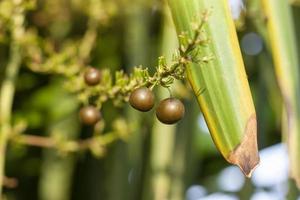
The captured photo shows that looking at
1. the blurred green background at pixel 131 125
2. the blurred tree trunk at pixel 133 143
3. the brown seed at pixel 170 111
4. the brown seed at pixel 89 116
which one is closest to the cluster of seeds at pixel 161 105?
the brown seed at pixel 170 111

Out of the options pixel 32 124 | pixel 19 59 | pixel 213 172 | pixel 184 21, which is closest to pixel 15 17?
pixel 19 59

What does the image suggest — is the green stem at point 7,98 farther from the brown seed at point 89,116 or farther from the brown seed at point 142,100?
Result: the brown seed at point 142,100

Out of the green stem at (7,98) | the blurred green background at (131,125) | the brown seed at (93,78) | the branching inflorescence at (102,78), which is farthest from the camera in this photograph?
the blurred green background at (131,125)

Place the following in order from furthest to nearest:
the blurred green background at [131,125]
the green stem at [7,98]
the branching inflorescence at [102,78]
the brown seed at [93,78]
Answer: the blurred green background at [131,125] < the green stem at [7,98] < the brown seed at [93,78] < the branching inflorescence at [102,78]

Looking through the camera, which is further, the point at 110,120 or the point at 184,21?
the point at 110,120

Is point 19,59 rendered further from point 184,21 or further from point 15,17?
point 184,21

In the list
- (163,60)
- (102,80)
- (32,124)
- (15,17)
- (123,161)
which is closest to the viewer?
(163,60)

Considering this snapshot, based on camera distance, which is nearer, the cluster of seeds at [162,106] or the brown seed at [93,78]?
the cluster of seeds at [162,106]
